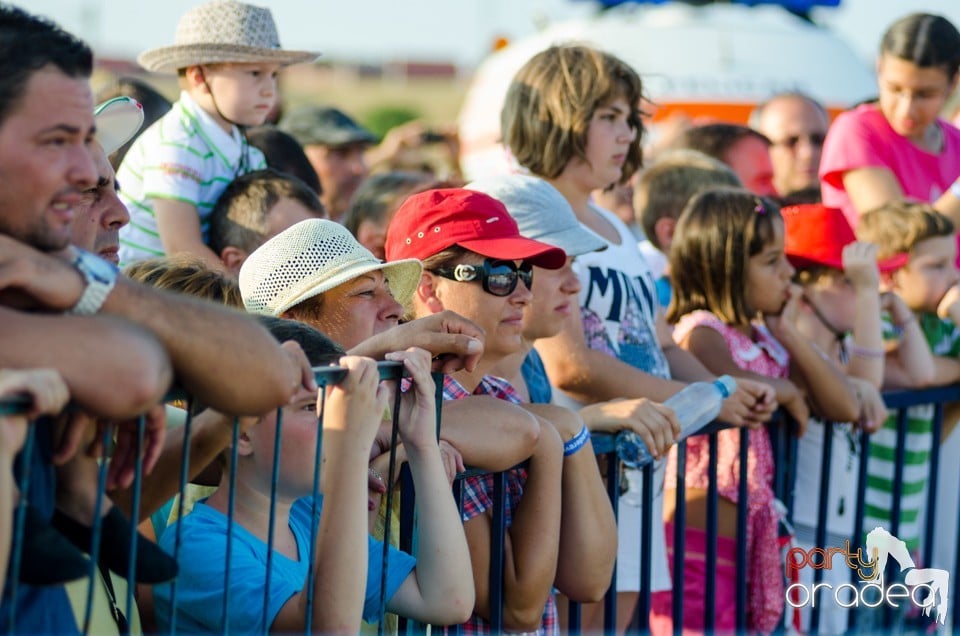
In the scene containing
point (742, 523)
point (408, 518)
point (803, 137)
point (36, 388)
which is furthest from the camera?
point (803, 137)

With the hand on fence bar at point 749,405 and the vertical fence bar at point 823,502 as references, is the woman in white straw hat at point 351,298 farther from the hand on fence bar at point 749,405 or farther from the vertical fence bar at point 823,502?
the vertical fence bar at point 823,502

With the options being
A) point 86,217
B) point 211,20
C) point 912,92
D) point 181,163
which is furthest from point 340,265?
point 912,92

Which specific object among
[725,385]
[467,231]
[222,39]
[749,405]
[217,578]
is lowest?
[749,405]

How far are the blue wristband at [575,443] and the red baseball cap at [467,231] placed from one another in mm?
512

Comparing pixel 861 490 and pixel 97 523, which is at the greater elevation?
pixel 97 523

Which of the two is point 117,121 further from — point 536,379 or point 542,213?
point 536,379

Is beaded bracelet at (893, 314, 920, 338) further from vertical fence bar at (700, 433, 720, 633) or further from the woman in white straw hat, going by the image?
the woman in white straw hat

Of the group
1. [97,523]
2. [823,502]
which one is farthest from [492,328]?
[823,502]

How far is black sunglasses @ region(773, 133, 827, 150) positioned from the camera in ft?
25.8

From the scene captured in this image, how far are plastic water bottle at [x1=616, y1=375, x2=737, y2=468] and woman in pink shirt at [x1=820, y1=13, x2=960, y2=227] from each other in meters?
2.39

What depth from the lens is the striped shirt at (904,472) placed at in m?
5.57

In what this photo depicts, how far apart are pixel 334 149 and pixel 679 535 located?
3777 millimetres

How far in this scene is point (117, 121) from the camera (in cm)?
384

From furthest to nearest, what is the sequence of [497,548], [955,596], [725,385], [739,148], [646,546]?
[739,148], [955,596], [725,385], [646,546], [497,548]
